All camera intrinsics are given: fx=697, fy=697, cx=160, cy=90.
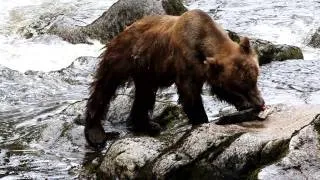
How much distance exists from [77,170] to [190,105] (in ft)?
4.80

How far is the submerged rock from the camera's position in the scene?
564 centimetres

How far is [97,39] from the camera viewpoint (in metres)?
16.3

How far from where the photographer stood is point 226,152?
6055 millimetres

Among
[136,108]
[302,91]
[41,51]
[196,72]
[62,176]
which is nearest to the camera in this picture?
[196,72]

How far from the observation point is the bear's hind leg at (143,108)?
26.5 ft

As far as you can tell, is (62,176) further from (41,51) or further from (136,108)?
(41,51)

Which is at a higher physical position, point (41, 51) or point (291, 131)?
point (291, 131)

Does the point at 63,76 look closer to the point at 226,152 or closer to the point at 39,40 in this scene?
the point at 39,40

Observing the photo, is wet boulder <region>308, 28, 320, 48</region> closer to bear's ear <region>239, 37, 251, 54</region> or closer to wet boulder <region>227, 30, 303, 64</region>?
wet boulder <region>227, 30, 303, 64</region>

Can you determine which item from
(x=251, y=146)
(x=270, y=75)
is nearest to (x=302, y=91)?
(x=270, y=75)

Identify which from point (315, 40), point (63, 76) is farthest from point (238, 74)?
point (315, 40)

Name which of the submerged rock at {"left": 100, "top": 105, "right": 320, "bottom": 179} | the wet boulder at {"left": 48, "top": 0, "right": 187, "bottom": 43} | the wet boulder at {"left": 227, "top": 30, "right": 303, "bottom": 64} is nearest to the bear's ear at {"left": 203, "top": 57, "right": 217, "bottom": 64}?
the submerged rock at {"left": 100, "top": 105, "right": 320, "bottom": 179}

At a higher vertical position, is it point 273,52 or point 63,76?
point 273,52

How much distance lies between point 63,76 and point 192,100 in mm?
6834
